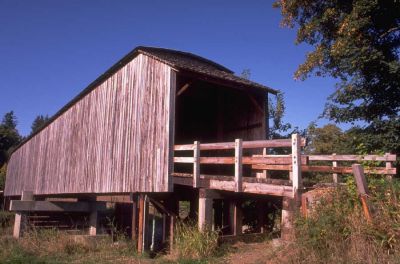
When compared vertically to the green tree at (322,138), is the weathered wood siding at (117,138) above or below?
below

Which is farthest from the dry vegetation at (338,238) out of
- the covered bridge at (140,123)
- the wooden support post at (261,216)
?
the wooden support post at (261,216)

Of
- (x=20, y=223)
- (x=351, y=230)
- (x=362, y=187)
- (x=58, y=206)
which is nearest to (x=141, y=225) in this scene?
(x=58, y=206)

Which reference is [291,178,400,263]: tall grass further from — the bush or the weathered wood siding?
the weathered wood siding

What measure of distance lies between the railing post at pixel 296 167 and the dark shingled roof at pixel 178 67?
471 cm

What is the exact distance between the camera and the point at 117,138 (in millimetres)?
13758

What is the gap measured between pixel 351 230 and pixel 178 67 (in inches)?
272

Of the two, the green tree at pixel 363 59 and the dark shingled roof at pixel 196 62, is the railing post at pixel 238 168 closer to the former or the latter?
the dark shingled roof at pixel 196 62

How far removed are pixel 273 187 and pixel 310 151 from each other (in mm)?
30007

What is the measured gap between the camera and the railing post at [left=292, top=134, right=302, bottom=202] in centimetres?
758

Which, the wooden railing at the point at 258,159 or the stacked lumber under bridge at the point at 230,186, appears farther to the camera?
the stacked lumber under bridge at the point at 230,186

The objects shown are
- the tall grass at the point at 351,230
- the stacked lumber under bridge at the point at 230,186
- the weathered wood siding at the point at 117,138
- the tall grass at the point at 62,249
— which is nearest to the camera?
the tall grass at the point at 351,230

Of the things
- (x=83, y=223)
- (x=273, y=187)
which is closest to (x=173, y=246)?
(x=273, y=187)

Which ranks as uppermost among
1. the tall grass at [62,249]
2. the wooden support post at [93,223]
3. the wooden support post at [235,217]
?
the wooden support post at [235,217]

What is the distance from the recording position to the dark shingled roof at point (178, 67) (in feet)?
39.2
